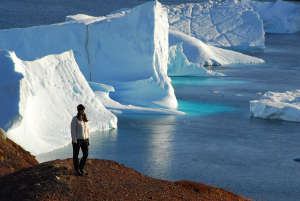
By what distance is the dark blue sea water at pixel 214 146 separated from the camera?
16.1m

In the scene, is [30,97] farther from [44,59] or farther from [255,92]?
[255,92]

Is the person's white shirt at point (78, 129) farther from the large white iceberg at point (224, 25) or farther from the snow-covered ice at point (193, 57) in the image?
the large white iceberg at point (224, 25)

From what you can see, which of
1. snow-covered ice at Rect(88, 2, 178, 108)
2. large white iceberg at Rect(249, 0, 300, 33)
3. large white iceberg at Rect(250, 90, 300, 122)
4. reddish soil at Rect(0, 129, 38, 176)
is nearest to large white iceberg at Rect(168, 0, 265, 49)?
large white iceberg at Rect(249, 0, 300, 33)

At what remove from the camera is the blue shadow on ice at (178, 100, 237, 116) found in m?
26.1

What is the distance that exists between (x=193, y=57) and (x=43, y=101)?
75.1 feet

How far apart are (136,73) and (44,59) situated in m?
8.06

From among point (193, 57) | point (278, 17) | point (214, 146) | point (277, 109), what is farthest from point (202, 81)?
point (278, 17)

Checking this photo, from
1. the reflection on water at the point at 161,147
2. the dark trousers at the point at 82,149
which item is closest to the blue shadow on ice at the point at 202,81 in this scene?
the reflection on water at the point at 161,147

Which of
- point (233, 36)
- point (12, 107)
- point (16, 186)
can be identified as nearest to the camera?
point (16, 186)

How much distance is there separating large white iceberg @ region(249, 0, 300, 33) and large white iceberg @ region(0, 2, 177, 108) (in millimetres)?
37401

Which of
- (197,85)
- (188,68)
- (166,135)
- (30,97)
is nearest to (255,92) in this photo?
(197,85)

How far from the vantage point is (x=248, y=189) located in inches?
597

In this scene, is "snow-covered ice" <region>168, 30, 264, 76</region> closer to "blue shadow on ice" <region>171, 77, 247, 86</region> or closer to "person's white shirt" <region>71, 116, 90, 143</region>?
"blue shadow on ice" <region>171, 77, 247, 86</region>

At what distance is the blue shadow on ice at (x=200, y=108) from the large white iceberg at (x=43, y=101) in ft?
17.7
